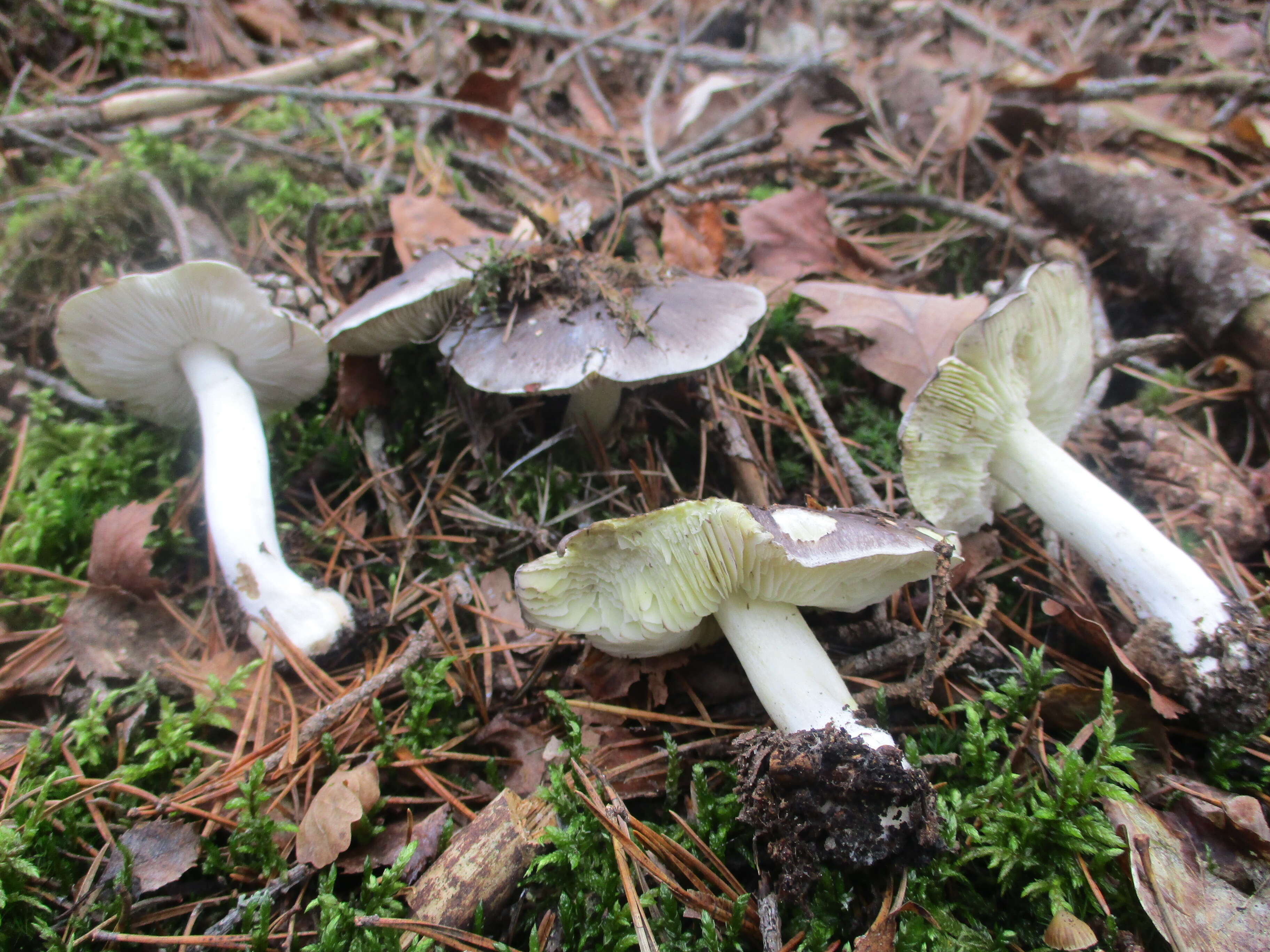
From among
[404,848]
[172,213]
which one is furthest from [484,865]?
[172,213]

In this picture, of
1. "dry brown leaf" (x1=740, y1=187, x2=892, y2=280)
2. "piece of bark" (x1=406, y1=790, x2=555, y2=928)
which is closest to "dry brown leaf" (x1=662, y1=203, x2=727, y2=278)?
"dry brown leaf" (x1=740, y1=187, x2=892, y2=280)

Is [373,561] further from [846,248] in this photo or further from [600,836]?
→ [846,248]

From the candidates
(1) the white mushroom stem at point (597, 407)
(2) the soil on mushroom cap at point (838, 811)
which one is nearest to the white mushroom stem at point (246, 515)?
(1) the white mushroom stem at point (597, 407)

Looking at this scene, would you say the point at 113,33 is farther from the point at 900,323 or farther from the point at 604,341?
the point at 900,323

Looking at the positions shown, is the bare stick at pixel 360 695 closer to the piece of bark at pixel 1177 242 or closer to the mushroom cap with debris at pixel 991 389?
the mushroom cap with debris at pixel 991 389

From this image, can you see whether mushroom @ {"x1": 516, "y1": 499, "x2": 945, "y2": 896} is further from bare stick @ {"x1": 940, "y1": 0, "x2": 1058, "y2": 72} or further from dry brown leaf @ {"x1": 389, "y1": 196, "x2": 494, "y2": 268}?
bare stick @ {"x1": 940, "y1": 0, "x2": 1058, "y2": 72}

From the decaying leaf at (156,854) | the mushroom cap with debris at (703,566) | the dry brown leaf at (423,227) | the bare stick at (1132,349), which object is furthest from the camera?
the dry brown leaf at (423,227)

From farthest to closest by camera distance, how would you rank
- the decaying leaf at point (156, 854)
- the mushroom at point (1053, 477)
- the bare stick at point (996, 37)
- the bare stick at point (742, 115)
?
the bare stick at point (996, 37) < the bare stick at point (742, 115) < the mushroom at point (1053, 477) < the decaying leaf at point (156, 854)

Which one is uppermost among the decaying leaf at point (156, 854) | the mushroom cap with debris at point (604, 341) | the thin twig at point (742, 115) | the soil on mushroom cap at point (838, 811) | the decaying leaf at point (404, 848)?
the thin twig at point (742, 115)

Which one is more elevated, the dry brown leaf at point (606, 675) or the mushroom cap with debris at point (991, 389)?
the mushroom cap with debris at point (991, 389)
